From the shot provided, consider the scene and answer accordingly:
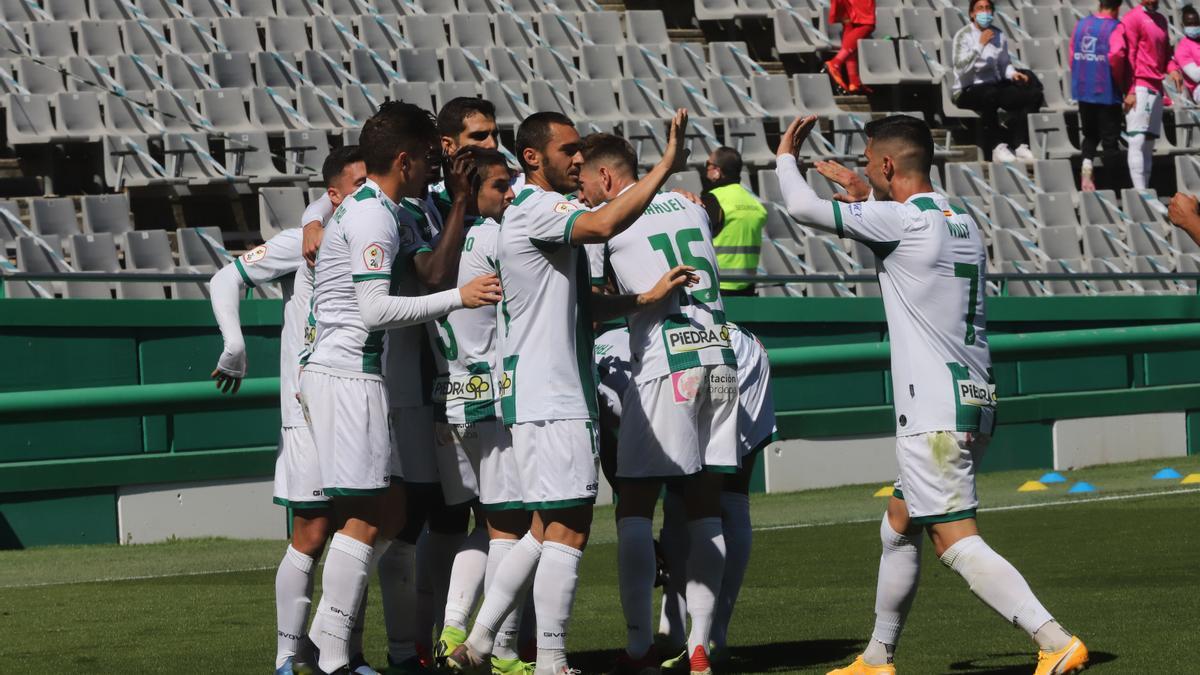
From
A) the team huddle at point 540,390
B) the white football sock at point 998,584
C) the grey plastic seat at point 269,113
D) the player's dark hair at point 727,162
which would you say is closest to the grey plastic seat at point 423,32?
the grey plastic seat at point 269,113

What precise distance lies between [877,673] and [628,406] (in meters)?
1.27

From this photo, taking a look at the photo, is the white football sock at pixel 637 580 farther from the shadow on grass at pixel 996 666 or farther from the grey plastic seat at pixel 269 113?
the grey plastic seat at pixel 269 113

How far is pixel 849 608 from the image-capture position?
25.9 ft

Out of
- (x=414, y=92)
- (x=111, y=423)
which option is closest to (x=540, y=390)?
(x=111, y=423)

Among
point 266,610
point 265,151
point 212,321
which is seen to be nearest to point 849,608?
point 266,610

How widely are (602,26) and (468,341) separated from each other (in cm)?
1380

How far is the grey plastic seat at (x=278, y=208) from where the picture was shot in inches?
582

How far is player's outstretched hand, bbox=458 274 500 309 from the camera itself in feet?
19.0

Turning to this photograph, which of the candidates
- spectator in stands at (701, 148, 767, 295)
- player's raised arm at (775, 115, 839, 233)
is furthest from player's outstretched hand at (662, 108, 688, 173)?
spectator in stands at (701, 148, 767, 295)

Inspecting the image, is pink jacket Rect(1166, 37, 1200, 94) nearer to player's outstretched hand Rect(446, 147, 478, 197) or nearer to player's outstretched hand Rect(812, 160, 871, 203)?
player's outstretched hand Rect(812, 160, 871, 203)

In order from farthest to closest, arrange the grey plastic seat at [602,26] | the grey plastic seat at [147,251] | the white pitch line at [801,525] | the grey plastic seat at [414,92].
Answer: the grey plastic seat at [602,26] < the grey plastic seat at [414,92] < the grey plastic seat at [147,251] < the white pitch line at [801,525]

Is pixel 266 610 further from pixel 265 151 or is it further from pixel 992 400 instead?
pixel 265 151

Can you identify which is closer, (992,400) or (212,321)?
(992,400)

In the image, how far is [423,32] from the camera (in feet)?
62.3
